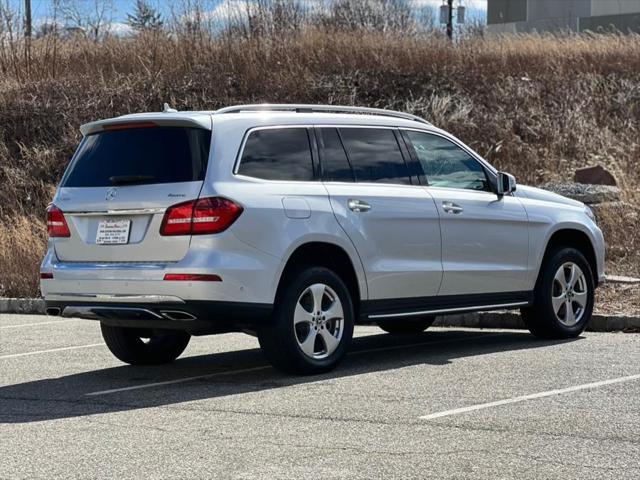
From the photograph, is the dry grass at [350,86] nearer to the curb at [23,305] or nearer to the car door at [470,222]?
the curb at [23,305]

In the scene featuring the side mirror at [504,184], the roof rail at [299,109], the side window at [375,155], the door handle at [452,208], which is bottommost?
the door handle at [452,208]

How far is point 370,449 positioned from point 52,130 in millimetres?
20371

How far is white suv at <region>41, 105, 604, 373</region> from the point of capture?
8.23 meters

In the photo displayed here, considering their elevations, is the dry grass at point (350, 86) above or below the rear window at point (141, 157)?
below

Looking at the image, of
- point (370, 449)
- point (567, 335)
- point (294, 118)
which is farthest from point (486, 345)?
point (370, 449)

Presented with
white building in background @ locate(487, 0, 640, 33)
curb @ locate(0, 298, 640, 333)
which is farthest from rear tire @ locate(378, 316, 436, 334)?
white building in background @ locate(487, 0, 640, 33)

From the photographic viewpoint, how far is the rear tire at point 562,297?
10.7 metres

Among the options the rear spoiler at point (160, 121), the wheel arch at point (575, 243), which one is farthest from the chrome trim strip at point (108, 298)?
the wheel arch at point (575, 243)

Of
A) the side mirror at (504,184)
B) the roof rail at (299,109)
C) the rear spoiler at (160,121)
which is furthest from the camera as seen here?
the side mirror at (504,184)

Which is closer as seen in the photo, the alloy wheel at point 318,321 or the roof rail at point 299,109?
the alloy wheel at point 318,321

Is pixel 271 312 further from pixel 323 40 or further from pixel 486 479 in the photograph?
pixel 323 40

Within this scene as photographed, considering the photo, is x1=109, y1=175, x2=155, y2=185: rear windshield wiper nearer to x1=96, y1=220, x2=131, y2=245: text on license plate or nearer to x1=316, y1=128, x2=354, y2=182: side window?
x1=96, y1=220, x2=131, y2=245: text on license plate

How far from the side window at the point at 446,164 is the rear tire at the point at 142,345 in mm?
2473

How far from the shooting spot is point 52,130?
25375 millimetres
